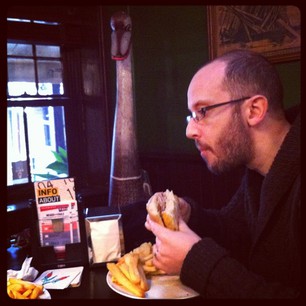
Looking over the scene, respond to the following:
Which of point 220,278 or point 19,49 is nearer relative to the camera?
point 220,278

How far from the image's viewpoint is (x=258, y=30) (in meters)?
2.21

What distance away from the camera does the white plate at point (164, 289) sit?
922 mm

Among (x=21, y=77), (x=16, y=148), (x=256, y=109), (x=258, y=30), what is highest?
(x=258, y=30)

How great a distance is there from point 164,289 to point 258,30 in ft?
5.84

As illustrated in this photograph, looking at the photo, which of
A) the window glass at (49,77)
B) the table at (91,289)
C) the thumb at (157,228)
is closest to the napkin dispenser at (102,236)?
the table at (91,289)

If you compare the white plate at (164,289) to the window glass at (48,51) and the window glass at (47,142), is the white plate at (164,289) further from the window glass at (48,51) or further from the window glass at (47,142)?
the window glass at (48,51)

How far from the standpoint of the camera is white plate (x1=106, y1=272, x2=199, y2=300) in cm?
92

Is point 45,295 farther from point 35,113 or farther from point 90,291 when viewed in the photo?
point 35,113

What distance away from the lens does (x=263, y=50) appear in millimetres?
2203

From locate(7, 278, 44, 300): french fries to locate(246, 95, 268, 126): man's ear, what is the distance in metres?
0.77

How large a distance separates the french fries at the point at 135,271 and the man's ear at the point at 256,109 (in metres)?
0.52

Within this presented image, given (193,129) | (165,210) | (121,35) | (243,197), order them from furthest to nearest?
(121,35)
(243,197)
(193,129)
(165,210)

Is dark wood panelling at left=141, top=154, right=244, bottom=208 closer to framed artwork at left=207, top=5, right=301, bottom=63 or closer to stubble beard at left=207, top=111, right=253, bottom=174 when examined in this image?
framed artwork at left=207, top=5, right=301, bottom=63

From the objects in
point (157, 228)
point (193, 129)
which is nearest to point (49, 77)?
point (193, 129)
